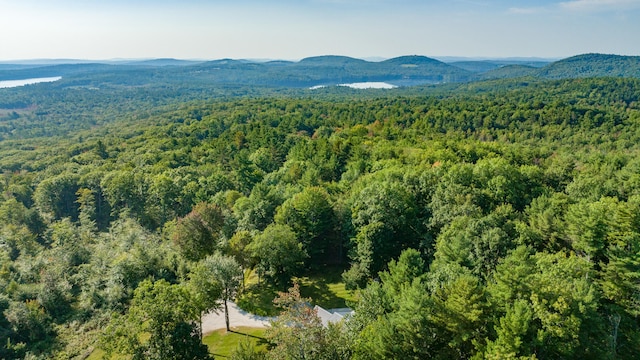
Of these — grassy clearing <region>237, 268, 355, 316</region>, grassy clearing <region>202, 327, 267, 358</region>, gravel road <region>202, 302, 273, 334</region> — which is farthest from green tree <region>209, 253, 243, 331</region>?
grassy clearing <region>237, 268, 355, 316</region>

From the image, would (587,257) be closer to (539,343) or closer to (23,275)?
(539,343)

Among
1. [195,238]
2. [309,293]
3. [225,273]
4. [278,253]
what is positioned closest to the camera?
[225,273]

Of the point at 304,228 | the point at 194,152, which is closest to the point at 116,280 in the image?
the point at 304,228

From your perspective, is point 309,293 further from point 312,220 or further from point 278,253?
point 312,220

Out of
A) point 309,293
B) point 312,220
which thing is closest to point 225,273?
point 309,293

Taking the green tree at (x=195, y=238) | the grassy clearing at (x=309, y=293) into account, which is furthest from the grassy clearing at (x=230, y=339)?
the green tree at (x=195, y=238)
